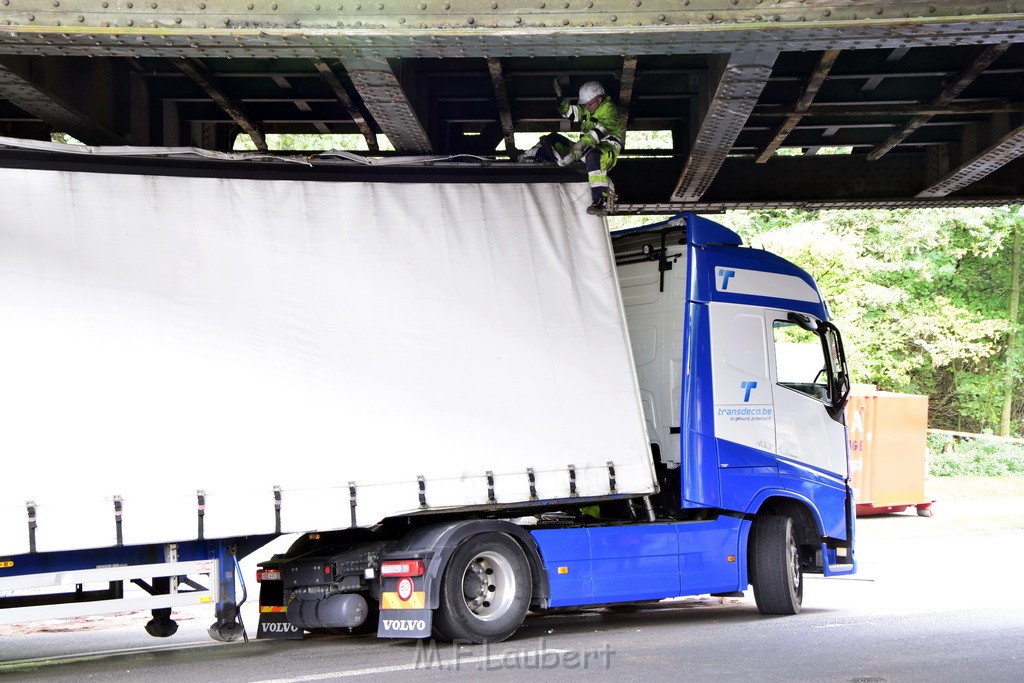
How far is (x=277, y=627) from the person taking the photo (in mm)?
9352

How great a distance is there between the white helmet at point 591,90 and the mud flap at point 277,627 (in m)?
5.03

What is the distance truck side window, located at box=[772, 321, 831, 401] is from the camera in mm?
10586

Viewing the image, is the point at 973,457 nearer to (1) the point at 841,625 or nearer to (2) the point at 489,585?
(1) the point at 841,625

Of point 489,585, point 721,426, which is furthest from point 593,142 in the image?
point 489,585

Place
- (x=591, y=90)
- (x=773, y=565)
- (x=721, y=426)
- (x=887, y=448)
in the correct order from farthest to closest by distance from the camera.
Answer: (x=887, y=448)
(x=773, y=565)
(x=721, y=426)
(x=591, y=90)

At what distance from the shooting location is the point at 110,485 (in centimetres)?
715

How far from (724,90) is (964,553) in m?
11.2

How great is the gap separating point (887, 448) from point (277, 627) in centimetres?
Answer: 1577

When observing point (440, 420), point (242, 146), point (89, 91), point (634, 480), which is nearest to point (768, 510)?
point (634, 480)

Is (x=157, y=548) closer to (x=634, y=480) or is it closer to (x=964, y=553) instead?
(x=634, y=480)

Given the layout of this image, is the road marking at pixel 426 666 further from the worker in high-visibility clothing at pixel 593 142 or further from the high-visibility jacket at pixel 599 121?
the high-visibility jacket at pixel 599 121

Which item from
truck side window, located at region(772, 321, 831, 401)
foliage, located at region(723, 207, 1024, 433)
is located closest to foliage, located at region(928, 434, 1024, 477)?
foliage, located at region(723, 207, 1024, 433)

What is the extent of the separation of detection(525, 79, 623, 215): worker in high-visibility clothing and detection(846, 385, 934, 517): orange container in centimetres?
1396

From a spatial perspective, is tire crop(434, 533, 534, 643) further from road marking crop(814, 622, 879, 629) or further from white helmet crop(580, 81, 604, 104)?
white helmet crop(580, 81, 604, 104)
